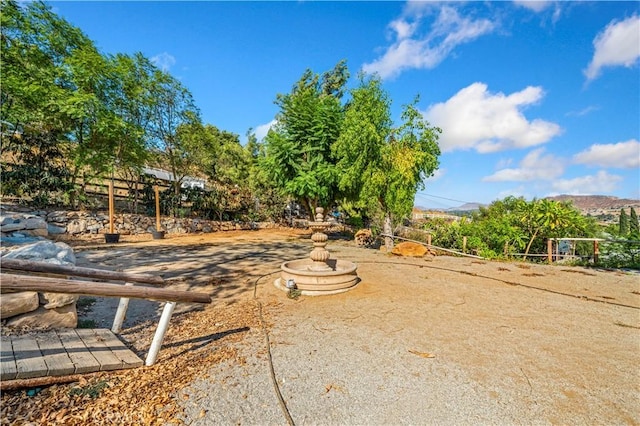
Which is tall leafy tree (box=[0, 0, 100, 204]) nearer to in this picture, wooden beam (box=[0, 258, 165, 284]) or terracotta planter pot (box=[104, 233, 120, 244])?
terracotta planter pot (box=[104, 233, 120, 244])

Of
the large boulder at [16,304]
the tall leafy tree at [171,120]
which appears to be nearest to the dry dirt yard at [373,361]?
the large boulder at [16,304]

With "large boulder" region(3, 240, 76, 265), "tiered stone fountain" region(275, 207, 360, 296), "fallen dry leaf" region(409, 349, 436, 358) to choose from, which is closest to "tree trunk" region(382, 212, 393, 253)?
"tiered stone fountain" region(275, 207, 360, 296)

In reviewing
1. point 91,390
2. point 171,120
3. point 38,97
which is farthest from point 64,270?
point 171,120

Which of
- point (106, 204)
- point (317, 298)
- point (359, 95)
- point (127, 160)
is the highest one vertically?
point (359, 95)

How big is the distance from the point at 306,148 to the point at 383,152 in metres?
3.27

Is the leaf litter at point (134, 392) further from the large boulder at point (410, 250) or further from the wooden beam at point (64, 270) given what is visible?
the large boulder at point (410, 250)

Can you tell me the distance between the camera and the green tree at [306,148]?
11.6 meters

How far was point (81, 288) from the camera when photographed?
6.65 feet

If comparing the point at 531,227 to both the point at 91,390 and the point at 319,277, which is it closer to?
the point at 319,277

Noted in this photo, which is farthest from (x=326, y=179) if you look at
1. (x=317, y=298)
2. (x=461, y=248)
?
(x=317, y=298)

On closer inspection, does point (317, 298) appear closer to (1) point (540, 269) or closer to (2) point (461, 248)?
(1) point (540, 269)

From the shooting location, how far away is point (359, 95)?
10.8 metres

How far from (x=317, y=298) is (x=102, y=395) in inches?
129

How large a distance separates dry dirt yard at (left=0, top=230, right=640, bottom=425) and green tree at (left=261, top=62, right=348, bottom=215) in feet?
21.8
